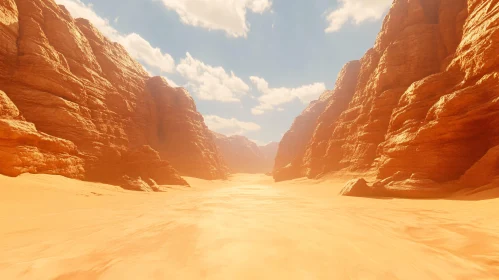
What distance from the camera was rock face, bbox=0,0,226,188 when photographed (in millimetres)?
12320

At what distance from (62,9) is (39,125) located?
15227 millimetres

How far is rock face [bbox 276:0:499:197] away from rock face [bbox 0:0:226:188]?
1672cm

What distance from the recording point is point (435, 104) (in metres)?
10.0

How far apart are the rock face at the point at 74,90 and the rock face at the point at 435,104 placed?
16.7 meters

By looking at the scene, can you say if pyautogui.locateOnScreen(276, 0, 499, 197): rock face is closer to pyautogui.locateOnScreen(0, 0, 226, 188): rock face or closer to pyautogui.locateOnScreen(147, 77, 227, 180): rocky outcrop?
pyautogui.locateOnScreen(0, 0, 226, 188): rock face

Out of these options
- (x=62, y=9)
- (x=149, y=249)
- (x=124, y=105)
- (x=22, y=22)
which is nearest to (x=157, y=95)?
(x=124, y=105)

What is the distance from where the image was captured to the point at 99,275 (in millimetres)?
1521

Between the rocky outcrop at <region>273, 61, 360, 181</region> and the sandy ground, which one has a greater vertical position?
the rocky outcrop at <region>273, 61, 360, 181</region>

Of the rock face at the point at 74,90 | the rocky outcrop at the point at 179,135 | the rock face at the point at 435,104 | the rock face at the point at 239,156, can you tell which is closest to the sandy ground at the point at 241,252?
the rock face at the point at 435,104

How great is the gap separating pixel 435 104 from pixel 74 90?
22.9 metres

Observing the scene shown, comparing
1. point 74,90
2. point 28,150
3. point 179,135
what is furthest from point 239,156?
point 28,150

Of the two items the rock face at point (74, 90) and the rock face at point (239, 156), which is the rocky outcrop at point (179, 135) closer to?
the rock face at point (74, 90)

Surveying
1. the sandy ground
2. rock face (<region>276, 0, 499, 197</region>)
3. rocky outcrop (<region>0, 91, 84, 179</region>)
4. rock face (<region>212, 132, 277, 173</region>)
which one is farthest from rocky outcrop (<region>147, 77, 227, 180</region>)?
rock face (<region>212, 132, 277, 173</region>)

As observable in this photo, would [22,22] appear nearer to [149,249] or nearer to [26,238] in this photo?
[26,238]
